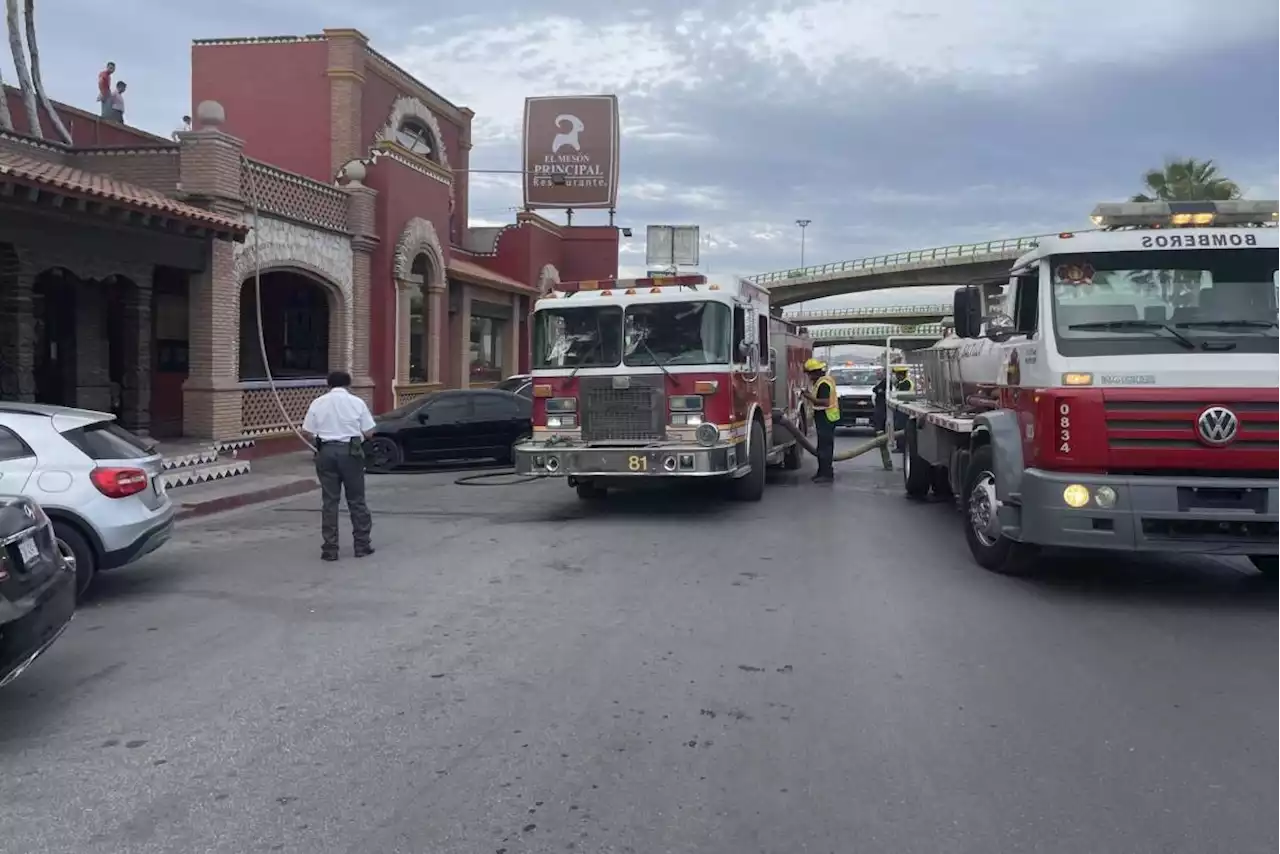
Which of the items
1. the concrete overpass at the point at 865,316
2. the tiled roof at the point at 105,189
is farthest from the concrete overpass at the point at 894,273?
the tiled roof at the point at 105,189

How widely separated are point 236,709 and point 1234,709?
492 centimetres

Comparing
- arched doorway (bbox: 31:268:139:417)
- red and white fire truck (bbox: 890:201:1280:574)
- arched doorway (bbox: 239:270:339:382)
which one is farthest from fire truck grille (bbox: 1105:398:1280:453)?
arched doorway (bbox: 239:270:339:382)

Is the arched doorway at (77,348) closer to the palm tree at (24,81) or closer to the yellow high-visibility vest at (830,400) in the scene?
the palm tree at (24,81)

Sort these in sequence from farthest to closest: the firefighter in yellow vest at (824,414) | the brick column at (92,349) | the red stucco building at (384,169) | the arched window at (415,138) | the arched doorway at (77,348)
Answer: the arched window at (415,138) → the red stucco building at (384,169) → the brick column at (92,349) → the arched doorway at (77,348) → the firefighter in yellow vest at (824,414)

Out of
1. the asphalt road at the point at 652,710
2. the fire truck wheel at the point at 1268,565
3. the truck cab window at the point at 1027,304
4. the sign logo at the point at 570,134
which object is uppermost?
the sign logo at the point at 570,134

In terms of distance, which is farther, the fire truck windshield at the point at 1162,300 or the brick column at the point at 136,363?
the brick column at the point at 136,363

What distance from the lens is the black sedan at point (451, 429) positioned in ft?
56.2

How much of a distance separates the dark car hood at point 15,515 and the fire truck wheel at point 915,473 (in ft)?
33.8

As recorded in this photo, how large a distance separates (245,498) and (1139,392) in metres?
10.2

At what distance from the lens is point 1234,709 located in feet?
17.4

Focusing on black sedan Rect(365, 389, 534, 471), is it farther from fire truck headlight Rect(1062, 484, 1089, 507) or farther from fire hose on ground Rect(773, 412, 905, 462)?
fire truck headlight Rect(1062, 484, 1089, 507)

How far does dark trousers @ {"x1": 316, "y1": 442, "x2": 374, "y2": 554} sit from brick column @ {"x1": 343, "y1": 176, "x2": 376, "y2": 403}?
10.8 metres

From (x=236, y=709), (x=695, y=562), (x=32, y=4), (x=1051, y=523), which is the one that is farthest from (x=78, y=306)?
(x=1051, y=523)

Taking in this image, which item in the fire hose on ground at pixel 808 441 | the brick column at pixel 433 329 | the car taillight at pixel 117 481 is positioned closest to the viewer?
the car taillight at pixel 117 481
